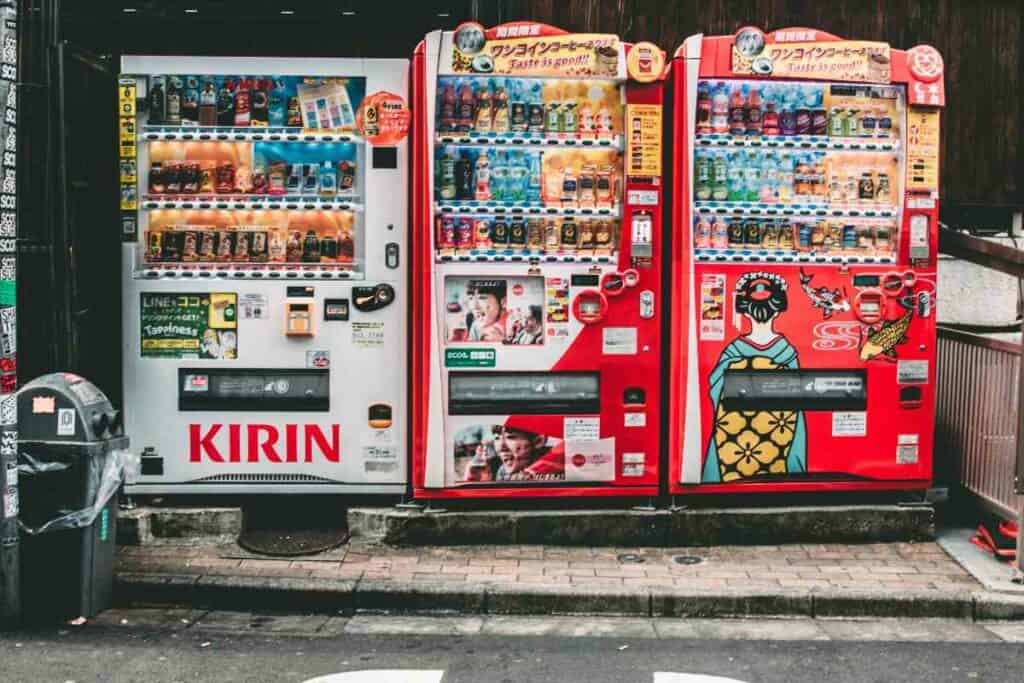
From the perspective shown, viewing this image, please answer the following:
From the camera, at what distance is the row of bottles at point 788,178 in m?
7.19

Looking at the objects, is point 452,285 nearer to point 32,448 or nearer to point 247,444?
point 247,444

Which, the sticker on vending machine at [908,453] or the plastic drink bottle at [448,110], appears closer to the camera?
the plastic drink bottle at [448,110]

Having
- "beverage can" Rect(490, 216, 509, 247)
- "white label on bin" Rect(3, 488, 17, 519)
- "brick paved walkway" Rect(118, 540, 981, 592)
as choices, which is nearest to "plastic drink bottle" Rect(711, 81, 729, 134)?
"beverage can" Rect(490, 216, 509, 247)

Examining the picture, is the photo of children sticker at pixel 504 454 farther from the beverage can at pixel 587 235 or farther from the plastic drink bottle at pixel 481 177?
the plastic drink bottle at pixel 481 177

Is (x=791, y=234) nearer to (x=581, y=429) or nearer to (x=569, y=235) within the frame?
(x=569, y=235)

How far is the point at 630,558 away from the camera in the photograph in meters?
6.99

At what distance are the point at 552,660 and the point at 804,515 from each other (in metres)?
2.60

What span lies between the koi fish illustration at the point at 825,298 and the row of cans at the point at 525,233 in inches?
52.2

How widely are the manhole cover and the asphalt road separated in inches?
32.7

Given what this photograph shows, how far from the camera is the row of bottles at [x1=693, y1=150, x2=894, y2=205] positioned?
719cm

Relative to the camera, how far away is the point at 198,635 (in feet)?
18.9

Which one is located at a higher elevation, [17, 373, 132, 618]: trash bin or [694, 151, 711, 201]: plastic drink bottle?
[694, 151, 711, 201]: plastic drink bottle

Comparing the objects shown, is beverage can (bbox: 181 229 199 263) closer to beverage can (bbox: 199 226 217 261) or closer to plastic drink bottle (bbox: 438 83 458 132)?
beverage can (bbox: 199 226 217 261)

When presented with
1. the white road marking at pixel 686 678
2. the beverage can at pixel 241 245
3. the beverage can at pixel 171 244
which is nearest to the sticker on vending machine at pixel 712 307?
the white road marking at pixel 686 678
